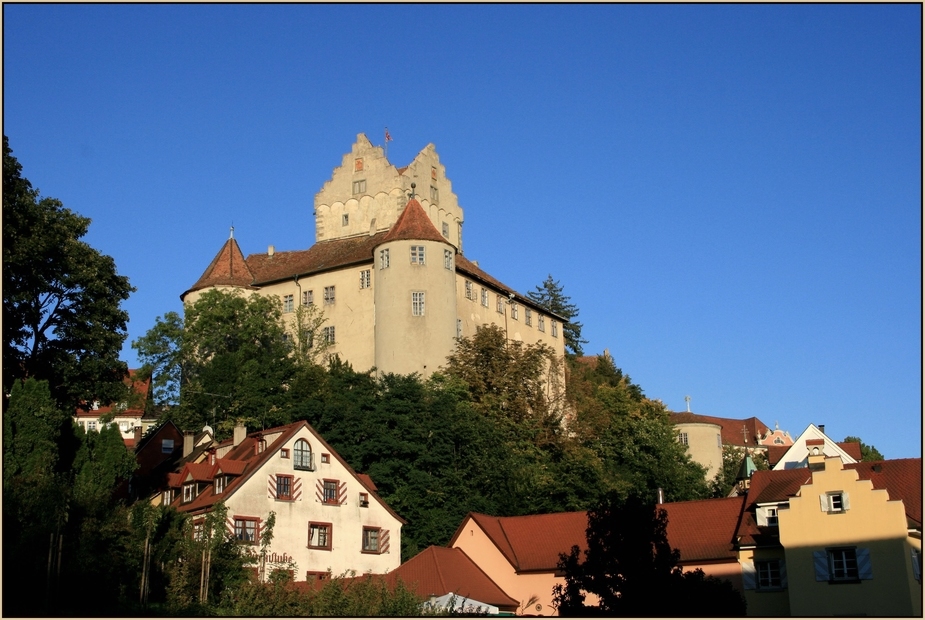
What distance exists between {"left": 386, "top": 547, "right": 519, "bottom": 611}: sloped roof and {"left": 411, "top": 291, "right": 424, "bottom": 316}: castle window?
24851 mm

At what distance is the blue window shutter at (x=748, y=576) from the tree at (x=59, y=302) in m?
24.7

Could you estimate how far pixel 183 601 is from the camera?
3183cm

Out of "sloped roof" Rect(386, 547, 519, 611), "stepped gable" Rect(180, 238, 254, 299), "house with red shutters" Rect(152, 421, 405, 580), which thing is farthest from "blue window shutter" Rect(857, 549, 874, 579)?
"stepped gable" Rect(180, 238, 254, 299)

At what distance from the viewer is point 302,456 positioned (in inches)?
1796

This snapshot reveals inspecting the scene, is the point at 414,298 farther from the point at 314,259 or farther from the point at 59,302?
the point at 59,302

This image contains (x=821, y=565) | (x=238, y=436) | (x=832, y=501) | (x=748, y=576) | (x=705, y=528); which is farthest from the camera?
(x=238, y=436)

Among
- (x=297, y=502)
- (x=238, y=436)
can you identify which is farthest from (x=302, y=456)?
(x=238, y=436)

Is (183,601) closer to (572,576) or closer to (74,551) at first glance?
(74,551)

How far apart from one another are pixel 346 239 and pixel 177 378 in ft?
54.8

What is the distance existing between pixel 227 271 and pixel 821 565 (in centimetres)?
4760

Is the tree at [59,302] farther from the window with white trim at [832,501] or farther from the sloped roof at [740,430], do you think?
the sloped roof at [740,430]

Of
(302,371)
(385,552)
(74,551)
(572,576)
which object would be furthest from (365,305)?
(572,576)

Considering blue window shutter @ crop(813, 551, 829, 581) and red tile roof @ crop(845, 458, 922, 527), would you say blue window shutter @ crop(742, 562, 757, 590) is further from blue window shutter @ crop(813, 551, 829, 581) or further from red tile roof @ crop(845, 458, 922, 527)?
red tile roof @ crop(845, 458, 922, 527)

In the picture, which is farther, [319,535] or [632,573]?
[319,535]
